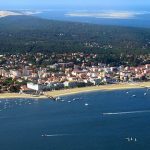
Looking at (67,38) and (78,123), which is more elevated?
(78,123)

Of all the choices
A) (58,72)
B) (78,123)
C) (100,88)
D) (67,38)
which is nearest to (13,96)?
(100,88)

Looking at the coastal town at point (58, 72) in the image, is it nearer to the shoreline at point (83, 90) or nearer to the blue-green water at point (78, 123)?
the shoreline at point (83, 90)

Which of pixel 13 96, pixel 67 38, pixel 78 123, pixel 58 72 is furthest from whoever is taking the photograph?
pixel 67 38

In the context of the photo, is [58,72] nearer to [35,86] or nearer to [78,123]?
[35,86]

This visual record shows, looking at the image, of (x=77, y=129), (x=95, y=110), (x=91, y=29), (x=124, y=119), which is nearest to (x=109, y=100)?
(x=95, y=110)

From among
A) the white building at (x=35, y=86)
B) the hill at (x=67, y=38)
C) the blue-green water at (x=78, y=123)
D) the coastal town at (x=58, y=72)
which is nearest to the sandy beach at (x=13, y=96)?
the coastal town at (x=58, y=72)

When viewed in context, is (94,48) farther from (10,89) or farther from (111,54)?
(10,89)
